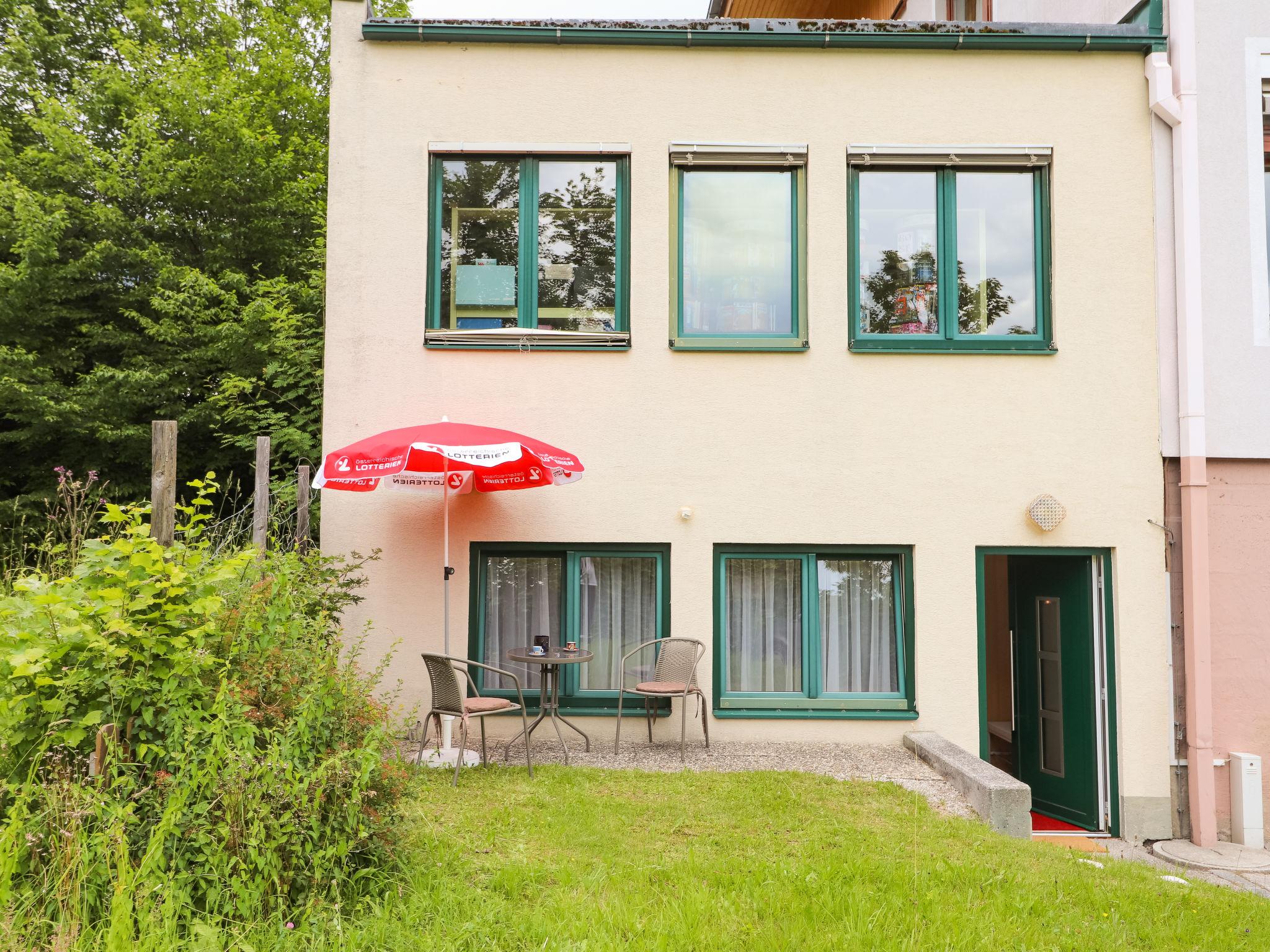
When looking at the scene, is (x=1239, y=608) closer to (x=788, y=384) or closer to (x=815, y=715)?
(x=815, y=715)

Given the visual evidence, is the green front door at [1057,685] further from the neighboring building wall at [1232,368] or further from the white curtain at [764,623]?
the white curtain at [764,623]

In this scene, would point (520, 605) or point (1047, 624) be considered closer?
point (520, 605)

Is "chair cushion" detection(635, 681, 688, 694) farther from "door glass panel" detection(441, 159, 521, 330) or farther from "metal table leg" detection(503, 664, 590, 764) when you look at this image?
"door glass panel" detection(441, 159, 521, 330)

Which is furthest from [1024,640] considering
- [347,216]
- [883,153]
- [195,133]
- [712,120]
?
[195,133]

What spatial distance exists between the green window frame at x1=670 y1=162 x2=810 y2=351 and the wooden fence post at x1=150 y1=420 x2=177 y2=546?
432cm

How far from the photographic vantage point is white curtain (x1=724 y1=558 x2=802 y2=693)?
8.30 meters

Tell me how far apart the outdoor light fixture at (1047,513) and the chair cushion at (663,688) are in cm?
348

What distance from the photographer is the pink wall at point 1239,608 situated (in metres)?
8.02

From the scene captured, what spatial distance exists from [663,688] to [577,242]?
4113mm

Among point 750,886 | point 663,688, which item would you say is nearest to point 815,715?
point 663,688

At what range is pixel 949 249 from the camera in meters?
8.48

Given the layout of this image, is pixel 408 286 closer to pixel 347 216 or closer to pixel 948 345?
pixel 347 216

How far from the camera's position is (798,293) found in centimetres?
847

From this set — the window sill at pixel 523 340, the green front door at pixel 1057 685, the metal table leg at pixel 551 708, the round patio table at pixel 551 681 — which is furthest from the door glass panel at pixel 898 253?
the metal table leg at pixel 551 708
